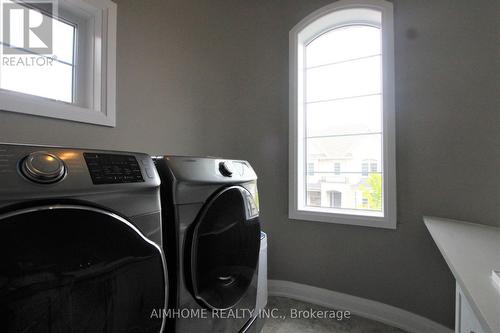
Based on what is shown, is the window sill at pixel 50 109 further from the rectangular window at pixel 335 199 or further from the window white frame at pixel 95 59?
the rectangular window at pixel 335 199

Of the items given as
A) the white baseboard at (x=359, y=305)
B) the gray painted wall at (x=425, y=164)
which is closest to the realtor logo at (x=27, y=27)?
the gray painted wall at (x=425, y=164)

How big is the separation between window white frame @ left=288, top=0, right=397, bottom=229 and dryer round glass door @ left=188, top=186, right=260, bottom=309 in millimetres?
846

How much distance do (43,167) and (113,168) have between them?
0.16 meters

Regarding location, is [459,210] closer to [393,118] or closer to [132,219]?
[393,118]

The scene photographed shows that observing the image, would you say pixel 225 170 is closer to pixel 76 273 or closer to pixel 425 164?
pixel 76 273

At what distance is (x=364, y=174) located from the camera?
182 cm

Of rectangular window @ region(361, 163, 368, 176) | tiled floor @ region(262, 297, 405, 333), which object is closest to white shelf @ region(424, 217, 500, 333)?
rectangular window @ region(361, 163, 368, 176)

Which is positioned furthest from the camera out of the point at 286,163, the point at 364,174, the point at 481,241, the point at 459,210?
the point at 286,163

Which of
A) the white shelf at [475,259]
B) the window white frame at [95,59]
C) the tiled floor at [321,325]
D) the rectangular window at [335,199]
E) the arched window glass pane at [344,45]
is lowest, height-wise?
the tiled floor at [321,325]

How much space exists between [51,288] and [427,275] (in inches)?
75.2

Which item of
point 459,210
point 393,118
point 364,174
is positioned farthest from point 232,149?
point 459,210

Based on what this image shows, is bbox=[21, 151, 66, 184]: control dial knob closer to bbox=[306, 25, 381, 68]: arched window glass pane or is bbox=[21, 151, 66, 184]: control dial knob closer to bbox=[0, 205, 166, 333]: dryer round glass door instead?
bbox=[0, 205, 166, 333]: dryer round glass door

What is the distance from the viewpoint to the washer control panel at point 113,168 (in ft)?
1.93

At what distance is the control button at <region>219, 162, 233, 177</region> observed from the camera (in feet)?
3.19
